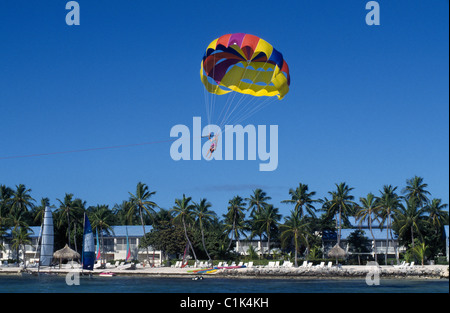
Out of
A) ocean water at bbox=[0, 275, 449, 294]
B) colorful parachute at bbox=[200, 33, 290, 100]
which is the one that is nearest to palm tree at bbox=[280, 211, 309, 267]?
ocean water at bbox=[0, 275, 449, 294]

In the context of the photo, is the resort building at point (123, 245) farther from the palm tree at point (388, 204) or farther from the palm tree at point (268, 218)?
the palm tree at point (388, 204)

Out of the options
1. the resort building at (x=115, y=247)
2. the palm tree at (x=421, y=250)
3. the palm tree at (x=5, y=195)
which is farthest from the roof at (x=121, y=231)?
the palm tree at (x=421, y=250)

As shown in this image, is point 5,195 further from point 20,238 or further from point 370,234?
point 370,234

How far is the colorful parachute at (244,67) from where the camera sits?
28453mm

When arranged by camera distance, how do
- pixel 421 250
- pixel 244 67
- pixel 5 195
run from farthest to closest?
pixel 5 195 → pixel 421 250 → pixel 244 67

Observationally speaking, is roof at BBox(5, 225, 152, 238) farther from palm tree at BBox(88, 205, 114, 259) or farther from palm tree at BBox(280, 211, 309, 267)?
palm tree at BBox(280, 211, 309, 267)

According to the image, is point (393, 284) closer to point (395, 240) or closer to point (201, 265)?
point (201, 265)

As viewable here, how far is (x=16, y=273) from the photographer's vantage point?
5778 cm

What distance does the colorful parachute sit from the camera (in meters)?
28.5

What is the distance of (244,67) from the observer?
3095 cm

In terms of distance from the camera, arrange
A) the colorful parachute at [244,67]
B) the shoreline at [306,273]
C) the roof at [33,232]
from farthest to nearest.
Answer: the roof at [33,232]
the shoreline at [306,273]
the colorful parachute at [244,67]

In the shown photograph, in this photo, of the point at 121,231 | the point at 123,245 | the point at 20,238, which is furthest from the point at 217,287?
the point at 121,231

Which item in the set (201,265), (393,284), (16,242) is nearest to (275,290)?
(393,284)

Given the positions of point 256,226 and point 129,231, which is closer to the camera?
point 256,226
